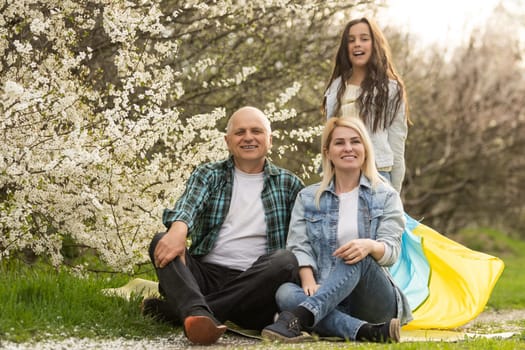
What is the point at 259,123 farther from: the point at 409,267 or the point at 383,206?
the point at 409,267

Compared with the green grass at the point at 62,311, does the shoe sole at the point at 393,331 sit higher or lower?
lower

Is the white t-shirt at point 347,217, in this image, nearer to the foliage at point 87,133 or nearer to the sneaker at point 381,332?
the sneaker at point 381,332

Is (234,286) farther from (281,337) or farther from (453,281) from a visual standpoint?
(453,281)

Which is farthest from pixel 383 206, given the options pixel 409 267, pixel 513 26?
pixel 513 26

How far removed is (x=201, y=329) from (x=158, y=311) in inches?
25.1

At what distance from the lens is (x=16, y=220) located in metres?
4.51

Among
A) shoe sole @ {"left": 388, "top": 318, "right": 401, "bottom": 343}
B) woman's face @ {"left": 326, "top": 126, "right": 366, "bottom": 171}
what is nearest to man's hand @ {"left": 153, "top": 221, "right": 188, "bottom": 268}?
woman's face @ {"left": 326, "top": 126, "right": 366, "bottom": 171}

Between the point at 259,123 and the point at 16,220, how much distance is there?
4.86ft

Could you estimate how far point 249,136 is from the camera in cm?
445

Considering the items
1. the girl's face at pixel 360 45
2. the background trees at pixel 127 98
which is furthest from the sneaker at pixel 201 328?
the girl's face at pixel 360 45

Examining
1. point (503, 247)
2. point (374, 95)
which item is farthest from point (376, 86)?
point (503, 247)

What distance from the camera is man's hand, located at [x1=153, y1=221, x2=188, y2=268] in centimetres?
405

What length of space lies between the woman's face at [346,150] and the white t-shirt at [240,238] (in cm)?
51

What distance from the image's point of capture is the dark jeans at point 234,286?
402 cm
